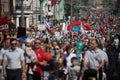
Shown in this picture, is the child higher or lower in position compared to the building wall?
higher

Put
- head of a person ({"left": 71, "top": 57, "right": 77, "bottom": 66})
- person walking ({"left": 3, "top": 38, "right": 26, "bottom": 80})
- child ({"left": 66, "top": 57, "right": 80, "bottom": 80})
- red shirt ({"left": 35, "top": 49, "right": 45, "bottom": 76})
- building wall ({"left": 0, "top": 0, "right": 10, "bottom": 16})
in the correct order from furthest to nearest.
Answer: building wall ({"left": 0, "top": 0, "right": 10, "bottom": 16}), red shirt ({"left": 35, "top": 49, "right": 45, "bottom": 76}), child ({"left": 66, "top": 57, "right": 80, "bottom": 80}), head of a person ({"left": 71, "top": 57, "right": 77, "bottom": 66}), person walking ({"left": 3, "top": 38, "right": 26, "bottom": 80})

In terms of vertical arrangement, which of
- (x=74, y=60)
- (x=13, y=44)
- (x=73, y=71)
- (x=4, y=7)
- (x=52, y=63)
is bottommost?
(x=4, y=7)

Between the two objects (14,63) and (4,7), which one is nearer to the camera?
(14,63)

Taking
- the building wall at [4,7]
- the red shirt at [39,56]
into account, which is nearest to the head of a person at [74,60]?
the red shirt at [39,56]

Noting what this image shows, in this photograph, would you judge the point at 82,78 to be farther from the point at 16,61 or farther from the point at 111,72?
the point at 111,72

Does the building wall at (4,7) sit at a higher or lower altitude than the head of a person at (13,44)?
lower

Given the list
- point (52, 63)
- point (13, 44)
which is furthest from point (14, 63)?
point (52, 63)

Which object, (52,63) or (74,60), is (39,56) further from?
(74,60)

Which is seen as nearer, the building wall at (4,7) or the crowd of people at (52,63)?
the crowd of people at (52,63)

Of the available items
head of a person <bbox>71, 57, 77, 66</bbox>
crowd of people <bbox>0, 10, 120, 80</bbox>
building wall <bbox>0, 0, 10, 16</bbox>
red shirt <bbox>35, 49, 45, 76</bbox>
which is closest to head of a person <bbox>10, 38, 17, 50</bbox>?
crowd of people <bbox>0, 10, 120, 80</bbox>

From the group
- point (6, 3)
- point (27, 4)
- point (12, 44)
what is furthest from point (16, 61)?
point (27, 4)

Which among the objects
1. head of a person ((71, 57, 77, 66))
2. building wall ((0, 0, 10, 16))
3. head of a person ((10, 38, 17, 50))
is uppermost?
head of a person ((10, 38, 17, 50))

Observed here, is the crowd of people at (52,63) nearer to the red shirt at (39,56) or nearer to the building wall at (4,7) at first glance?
the red shirt at (39,56)

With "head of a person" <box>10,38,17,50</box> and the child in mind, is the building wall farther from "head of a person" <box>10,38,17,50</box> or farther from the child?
"head of a person" <box>10,38,17,50</box>
